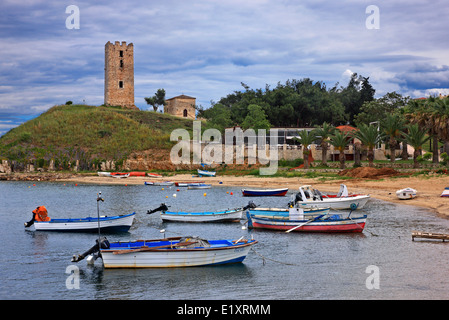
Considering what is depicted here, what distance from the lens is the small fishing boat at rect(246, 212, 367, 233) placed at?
33094mm

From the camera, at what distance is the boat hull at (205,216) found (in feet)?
127

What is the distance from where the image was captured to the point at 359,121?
311 ft

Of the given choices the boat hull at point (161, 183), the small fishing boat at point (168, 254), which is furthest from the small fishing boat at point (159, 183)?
the small fishing boat at point (168, 254)

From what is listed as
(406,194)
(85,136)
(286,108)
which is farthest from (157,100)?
(406,194)

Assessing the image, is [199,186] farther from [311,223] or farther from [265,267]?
[265,267]

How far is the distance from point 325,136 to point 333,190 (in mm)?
17363

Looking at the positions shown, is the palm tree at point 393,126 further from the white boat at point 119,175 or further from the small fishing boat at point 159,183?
the white boat at point 119,175

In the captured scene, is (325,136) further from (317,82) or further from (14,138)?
(14,138)

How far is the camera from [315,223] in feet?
109

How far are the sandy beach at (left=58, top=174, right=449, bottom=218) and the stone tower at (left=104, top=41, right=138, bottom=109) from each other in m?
42.9

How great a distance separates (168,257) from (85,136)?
81668mm

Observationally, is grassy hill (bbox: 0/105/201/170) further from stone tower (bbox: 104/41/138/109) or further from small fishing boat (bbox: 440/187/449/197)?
small fishing boat (bbox: 440/187/449/197)

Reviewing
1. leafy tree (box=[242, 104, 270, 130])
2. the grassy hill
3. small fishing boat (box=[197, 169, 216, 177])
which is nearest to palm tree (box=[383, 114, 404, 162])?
leafy tree (box=[242, 104, 270, 130])
